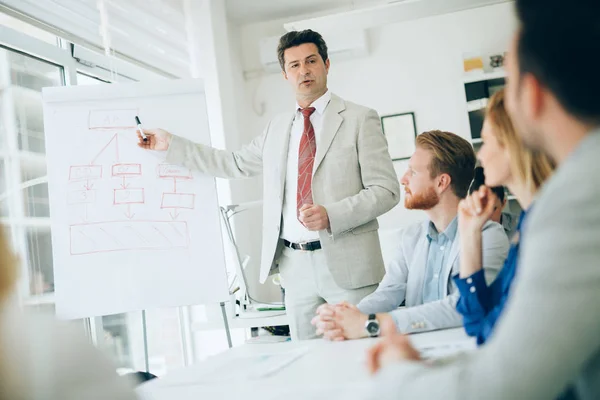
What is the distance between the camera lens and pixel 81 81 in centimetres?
342

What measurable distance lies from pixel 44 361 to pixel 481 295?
3.45 ft

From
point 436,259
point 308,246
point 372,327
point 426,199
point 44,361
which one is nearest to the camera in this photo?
point 44,361

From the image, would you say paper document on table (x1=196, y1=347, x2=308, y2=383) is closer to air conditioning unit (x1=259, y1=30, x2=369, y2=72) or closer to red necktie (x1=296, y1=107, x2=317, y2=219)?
red necktie (x1=296, y1=107, x2=317, y2=219)

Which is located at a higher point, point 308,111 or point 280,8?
point 280,8

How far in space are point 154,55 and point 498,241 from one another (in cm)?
292

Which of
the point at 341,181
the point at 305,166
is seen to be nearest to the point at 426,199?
the point at 341,181

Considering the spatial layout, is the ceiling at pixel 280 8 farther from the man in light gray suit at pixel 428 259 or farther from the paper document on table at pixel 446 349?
the paper document on table at pixel 446 349

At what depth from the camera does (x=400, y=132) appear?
510 centimetres

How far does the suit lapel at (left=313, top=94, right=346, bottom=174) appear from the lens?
2.47m

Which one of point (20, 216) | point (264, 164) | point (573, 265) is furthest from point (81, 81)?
point (573, 265)

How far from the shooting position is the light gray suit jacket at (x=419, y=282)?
159 centimetres

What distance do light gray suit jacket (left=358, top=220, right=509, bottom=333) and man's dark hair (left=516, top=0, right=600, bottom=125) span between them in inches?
37.3

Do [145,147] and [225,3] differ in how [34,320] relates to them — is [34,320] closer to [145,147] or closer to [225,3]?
[145,147]

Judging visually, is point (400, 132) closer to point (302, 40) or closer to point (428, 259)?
point (302, 40)
